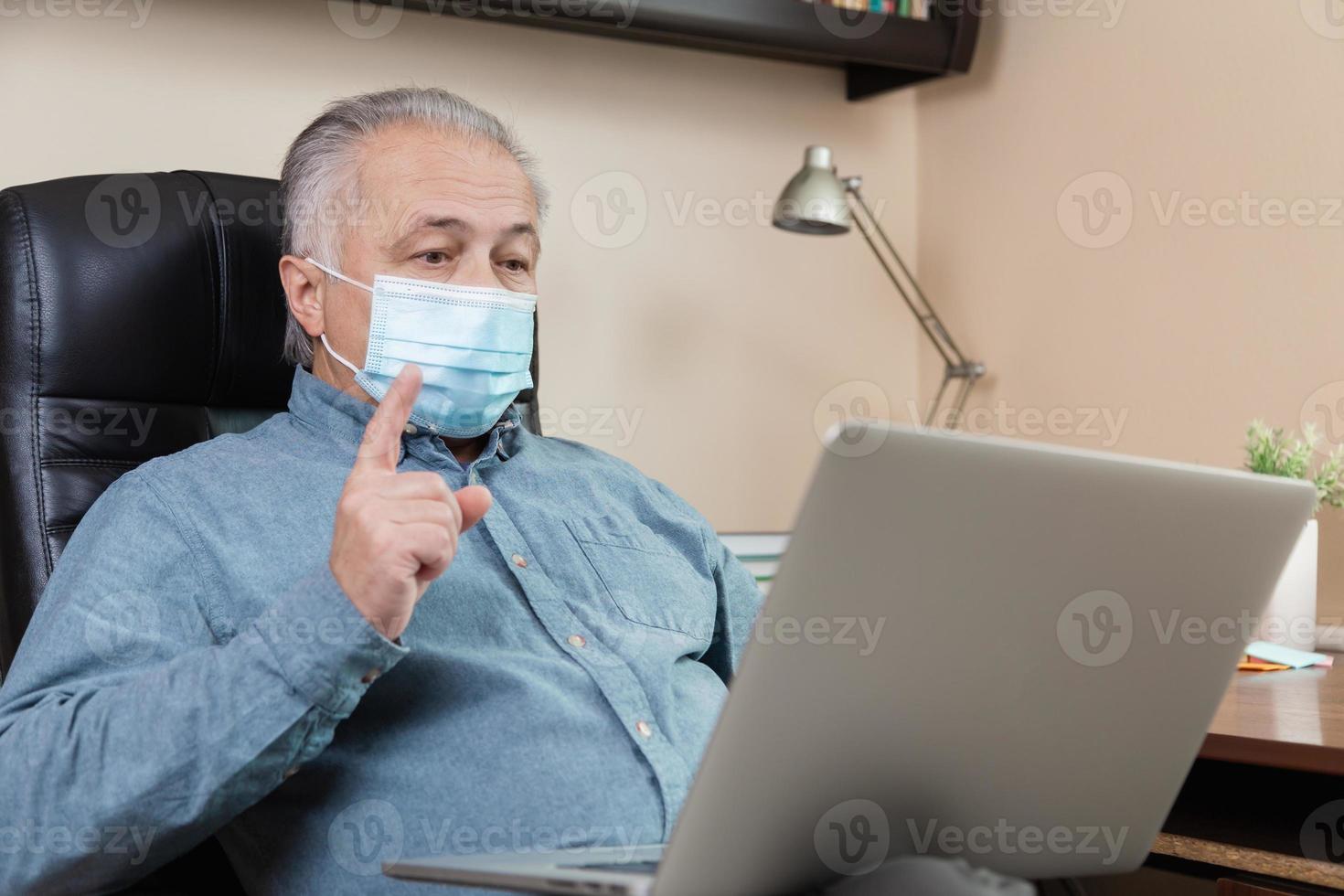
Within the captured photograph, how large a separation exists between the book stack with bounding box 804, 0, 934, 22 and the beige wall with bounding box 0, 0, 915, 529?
0.75 ft

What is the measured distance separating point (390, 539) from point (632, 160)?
143 cm

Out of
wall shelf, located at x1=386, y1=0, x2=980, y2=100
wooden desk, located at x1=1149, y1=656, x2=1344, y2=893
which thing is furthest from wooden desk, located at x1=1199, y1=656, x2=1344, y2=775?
wall shelf, located at x1=386, y1=0, x2=980, y2=100

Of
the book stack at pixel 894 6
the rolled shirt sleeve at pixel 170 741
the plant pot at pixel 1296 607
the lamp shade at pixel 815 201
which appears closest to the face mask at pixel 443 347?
the rolled shirt sleeve at pixel 170 741

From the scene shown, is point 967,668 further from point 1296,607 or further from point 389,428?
point 1296,607

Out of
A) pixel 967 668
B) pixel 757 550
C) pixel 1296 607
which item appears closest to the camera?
pixel 967 668

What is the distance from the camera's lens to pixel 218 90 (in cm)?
185

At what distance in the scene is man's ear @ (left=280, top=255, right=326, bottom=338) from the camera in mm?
1320

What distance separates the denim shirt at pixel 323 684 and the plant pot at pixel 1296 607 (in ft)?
2.33

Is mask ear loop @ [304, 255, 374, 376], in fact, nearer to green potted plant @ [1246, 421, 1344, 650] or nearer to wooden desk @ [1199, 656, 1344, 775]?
wooden desk @ [1199, 656, 1344, 775]

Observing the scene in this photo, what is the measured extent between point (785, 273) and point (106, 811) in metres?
1.68

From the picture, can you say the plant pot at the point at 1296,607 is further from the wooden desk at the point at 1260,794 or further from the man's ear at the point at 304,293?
the man's ear at the point at 304,293

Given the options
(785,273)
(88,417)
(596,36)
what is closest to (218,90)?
(596,36)

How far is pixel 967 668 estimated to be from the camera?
0.71 meters

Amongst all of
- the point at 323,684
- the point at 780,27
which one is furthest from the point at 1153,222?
the point at 323,684
